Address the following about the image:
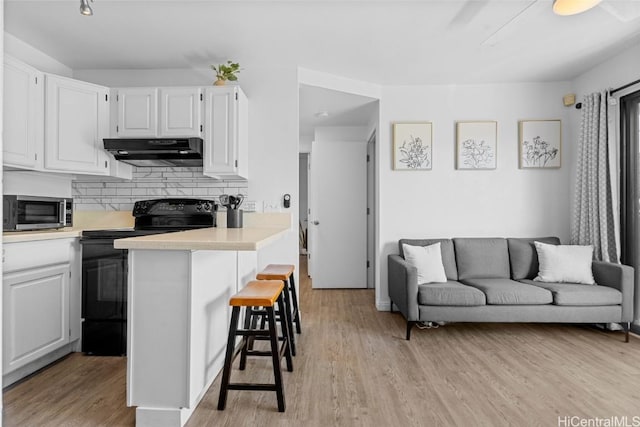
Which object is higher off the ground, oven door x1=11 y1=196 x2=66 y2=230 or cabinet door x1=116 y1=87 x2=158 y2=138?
cabinet door x1=116 y1=87 x2=158 y2=138

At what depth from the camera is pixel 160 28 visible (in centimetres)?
281

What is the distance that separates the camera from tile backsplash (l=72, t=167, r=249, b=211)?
3479 millimetres

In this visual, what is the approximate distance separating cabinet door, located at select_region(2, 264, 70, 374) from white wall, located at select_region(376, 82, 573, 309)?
2838mm

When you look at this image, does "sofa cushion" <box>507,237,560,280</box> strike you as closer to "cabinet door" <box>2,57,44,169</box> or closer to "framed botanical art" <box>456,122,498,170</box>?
"framed botanical art" <box>456,122,498,170</box>

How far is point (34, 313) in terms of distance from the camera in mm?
2439

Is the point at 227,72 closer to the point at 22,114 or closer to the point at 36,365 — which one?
the point at 22,114

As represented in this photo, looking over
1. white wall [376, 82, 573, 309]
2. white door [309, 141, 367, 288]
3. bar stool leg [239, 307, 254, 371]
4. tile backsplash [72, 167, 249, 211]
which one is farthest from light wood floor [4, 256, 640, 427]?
white door [309, 141, 367, 288]

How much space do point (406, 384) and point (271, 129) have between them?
2.44 m

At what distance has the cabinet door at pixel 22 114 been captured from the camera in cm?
252

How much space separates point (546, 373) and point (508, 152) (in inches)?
90.1

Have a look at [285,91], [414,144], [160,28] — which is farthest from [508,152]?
[160,28]

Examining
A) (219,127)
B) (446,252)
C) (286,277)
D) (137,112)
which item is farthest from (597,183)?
(137,112)

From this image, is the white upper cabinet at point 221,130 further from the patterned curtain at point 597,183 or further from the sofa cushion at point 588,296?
the patterned curtain at point 597,183

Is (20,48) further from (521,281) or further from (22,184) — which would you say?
(521,281)
